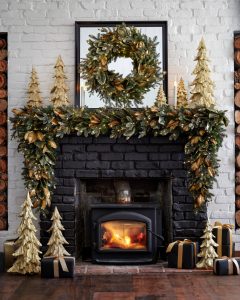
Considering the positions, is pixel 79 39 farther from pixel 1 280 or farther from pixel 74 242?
pixel 1 280

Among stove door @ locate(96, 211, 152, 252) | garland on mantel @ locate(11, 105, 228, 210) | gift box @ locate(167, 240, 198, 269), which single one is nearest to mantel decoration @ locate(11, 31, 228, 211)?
garland on mantel @ locate(11, 105, 228, 210)

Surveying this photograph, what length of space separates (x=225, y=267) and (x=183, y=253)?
396mm

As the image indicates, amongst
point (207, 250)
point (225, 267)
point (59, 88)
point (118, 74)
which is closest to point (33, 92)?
point (59, 88)

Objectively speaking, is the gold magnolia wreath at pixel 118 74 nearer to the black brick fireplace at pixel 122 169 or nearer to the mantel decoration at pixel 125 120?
the mantel decoration at pixel 125 120

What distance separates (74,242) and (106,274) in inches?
20.1

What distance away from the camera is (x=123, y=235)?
16.1 feet

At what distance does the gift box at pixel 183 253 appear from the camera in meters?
4.72

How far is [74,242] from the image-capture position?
16.3 ft

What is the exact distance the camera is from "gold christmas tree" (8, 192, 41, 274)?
4590mm

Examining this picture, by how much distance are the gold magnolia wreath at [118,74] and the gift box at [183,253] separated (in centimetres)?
129

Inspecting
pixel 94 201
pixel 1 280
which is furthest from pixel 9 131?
pixel 1 280

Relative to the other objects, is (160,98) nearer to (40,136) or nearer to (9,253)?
(40,136)

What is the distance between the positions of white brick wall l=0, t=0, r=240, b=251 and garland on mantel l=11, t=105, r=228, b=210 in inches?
15.0

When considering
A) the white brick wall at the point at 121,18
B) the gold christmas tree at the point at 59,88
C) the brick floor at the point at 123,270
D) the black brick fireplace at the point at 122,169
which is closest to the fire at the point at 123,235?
the brick floor at the point at 123,270
